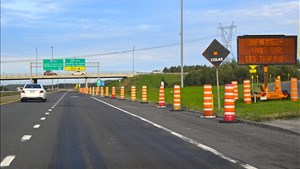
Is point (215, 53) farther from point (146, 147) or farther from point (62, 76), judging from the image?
point (62, 76)

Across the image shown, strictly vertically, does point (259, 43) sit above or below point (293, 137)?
above

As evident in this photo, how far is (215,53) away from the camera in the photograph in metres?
21.9

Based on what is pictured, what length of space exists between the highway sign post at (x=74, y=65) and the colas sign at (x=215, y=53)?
68330 mm

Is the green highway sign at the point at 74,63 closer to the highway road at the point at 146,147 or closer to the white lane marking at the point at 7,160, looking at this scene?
the highway road at the point at 146,147

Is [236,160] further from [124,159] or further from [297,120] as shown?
[297,120]

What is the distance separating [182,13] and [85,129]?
3450 centimetres

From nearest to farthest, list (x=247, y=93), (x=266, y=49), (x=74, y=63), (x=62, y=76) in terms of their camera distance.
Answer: (x=247, y=93)
(x=266, y=49)
(x=74, y=63)
(x=62, y=76)

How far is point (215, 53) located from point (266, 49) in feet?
15.5

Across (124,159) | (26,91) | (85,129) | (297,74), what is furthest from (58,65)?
(124,159)

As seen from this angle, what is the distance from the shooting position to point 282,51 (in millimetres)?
25422

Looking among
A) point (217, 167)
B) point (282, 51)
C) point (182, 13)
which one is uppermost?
point (182, 13)

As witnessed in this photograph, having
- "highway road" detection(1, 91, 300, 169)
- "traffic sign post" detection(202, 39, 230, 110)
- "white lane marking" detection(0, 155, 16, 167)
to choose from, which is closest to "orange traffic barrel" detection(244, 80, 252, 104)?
"traffic sign post" detection(202, 39, 230, 110)

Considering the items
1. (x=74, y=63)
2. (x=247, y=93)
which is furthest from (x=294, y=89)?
(x=74, y=63)

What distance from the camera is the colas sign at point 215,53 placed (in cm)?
2176
